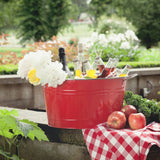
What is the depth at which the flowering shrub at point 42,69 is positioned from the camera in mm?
2287

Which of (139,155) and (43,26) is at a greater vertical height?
(43,26)

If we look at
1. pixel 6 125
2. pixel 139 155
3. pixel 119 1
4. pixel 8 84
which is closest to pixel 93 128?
pixel 139 155

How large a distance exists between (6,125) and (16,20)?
58.3 feet

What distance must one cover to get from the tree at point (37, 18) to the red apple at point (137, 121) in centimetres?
1688

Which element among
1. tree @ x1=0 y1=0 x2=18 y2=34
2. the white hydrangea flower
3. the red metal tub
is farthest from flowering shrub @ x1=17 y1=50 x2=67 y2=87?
tree @ x1=0 y1=0 x2=18 y2=34

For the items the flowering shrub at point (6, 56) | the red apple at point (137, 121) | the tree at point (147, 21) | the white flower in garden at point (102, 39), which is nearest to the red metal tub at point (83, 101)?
the red apple at point (137, 121)

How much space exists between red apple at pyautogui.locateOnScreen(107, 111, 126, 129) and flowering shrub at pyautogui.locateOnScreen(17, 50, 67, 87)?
1.50 ft

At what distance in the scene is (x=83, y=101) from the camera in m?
2.39

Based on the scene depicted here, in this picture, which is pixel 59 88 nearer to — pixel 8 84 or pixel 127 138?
pixel 127 138

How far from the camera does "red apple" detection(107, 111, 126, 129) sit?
2.36 meters

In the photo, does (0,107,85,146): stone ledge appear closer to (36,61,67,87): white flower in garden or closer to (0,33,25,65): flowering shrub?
(36,61,67,87): white flower in garden

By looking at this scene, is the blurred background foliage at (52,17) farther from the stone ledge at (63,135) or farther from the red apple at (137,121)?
the red apple at (137,121)

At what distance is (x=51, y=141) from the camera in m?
2.64

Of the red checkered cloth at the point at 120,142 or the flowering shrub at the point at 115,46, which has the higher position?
the flowering shrub at the point at 115,46
